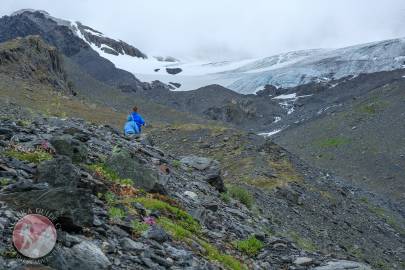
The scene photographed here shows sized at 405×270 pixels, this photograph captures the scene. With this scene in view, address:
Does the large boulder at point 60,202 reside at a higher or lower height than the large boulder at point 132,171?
higher

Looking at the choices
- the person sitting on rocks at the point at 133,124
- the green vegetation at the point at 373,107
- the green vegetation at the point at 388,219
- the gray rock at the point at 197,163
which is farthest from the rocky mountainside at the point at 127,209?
the green vegetation at the point at 373,107

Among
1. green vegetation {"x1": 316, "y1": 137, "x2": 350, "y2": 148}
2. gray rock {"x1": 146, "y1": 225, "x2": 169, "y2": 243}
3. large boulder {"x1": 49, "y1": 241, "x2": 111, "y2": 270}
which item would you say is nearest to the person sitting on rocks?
gray rock {"x1": 146, "y1": 225, "x2": 169, "y2": 243}

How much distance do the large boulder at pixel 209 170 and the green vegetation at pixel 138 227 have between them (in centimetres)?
796

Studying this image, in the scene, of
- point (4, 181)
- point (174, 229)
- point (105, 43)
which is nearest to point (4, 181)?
point (4, 181)

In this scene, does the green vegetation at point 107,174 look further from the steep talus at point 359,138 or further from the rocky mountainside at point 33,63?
the steep talus at point 359,138

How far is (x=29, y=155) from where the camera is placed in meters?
9.16

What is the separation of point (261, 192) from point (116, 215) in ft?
46.3

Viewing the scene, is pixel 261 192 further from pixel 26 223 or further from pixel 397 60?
pixel 397 60

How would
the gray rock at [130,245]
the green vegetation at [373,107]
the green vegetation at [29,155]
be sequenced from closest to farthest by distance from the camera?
the gray rock at [130,245] < the green vegetation at [29,155] < the green vegetation at [373,107]

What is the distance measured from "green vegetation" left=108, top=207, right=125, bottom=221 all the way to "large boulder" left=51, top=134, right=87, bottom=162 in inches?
83.1

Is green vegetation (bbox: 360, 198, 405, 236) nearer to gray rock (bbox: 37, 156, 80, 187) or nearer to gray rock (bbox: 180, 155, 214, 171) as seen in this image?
gray rock (bbox: 180, 155, 214, 171)

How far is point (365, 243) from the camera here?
21.6 m

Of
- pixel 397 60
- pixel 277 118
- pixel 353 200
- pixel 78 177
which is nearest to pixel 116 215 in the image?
pixel 78 177

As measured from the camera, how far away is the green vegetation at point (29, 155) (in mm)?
9000
